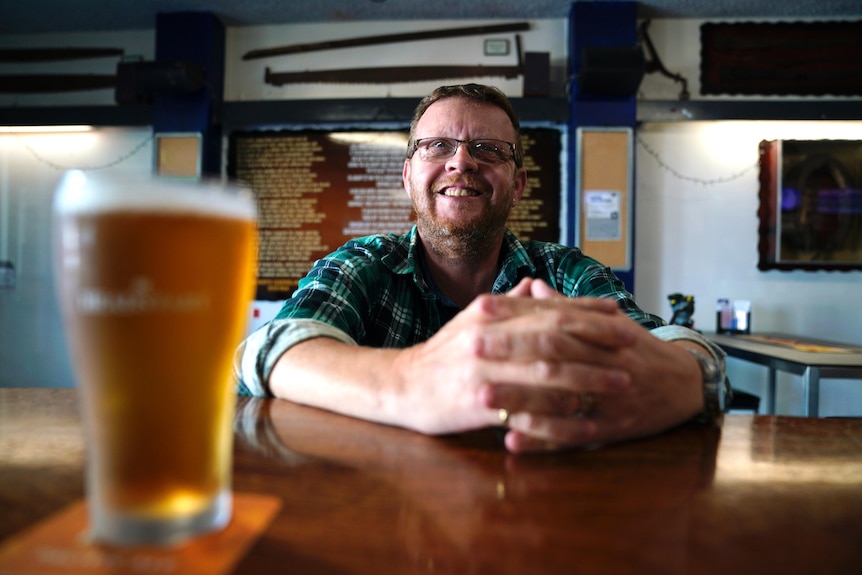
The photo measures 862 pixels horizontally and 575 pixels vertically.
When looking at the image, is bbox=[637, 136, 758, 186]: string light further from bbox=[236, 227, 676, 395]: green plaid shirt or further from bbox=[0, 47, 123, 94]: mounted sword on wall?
bbox=[0, 47, 123, 94]: mounted sword on wall

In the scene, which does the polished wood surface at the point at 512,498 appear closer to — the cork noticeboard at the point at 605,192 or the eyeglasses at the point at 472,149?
the eyeglasses at the point at 472,149

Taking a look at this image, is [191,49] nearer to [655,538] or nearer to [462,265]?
[462,265]

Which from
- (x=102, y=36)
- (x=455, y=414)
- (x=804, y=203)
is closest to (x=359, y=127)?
(x=102, y=36)

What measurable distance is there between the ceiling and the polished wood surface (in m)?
3.43

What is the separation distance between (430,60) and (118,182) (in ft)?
12.1

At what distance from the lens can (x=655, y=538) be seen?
31 cm

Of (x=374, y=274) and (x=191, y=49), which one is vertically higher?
(x=191, y=49)

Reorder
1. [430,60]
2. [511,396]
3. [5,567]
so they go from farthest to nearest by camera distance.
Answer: [430,60]
[511,396]
[5,567]

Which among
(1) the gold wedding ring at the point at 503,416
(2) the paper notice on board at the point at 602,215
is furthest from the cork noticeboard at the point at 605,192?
(1) the gold wedding ring at the point at 503,416

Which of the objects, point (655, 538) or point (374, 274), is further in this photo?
point (374, 274)

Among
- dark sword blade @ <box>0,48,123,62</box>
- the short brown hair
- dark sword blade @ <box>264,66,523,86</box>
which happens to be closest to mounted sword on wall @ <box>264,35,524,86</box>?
dark sword blade @ <box>264,66,523,86</box>

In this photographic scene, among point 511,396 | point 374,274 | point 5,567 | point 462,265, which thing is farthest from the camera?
point 462,265

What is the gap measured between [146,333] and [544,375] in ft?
1.12

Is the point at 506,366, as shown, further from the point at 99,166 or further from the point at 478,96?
the point at 99,166
